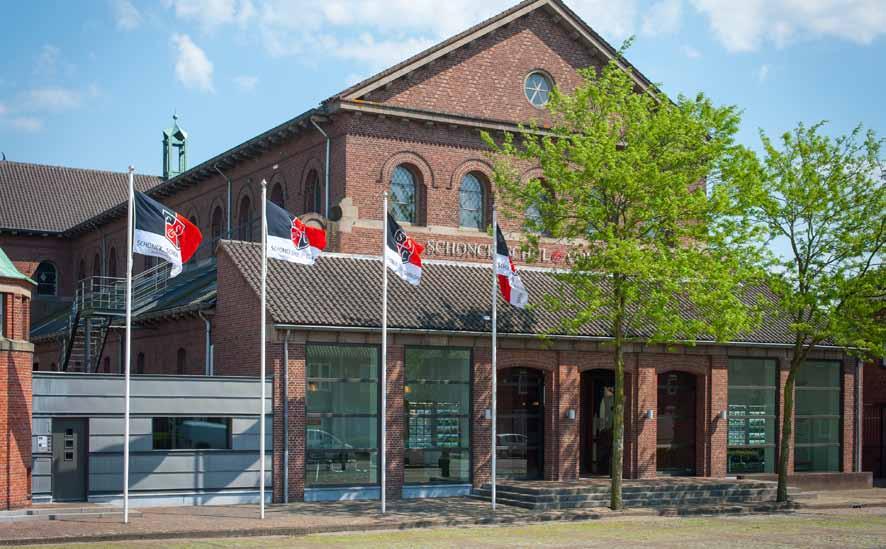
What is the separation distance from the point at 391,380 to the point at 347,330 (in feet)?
6.26

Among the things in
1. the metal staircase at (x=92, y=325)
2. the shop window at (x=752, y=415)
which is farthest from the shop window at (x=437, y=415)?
the metal staircase at (x=92, y=325)

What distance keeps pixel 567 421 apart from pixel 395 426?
549 cm

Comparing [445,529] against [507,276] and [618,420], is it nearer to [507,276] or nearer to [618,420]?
[618,420]

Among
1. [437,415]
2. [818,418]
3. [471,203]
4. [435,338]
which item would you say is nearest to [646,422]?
[437,415]

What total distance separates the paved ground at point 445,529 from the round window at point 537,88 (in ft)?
48.9

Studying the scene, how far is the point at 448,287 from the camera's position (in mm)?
35719

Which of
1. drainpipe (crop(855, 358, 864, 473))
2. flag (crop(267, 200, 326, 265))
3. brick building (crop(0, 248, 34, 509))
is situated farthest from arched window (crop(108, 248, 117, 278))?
drainpipe (crop(855, 358, 864, 473))

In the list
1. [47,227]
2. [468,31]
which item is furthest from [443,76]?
[47,227]

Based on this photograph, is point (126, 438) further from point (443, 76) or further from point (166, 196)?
point (166, 196)

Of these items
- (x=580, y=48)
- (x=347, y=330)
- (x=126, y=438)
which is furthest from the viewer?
(x=580, y=48)

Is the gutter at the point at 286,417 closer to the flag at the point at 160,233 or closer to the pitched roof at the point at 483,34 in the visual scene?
the flag at the point at 160,233

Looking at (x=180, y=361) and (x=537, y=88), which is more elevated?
(x=537, y=88)

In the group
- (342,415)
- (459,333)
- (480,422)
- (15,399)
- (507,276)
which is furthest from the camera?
(480,422)

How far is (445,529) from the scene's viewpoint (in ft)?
89.5
